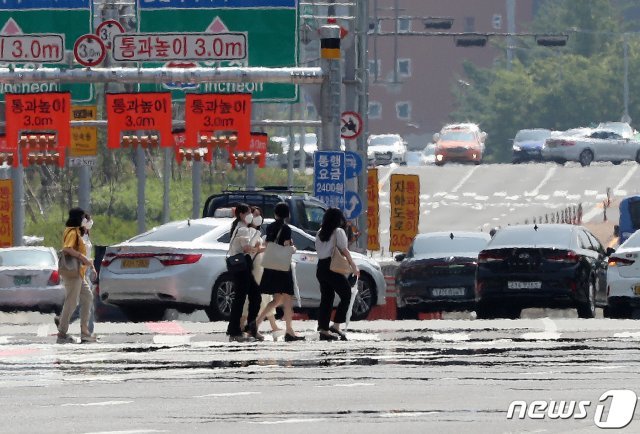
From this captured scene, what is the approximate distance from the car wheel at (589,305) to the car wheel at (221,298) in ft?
15.9

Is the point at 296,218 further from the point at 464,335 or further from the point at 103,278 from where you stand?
the point at 464,335

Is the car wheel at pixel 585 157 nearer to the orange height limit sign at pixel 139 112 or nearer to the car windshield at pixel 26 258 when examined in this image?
the orange height limit sign at pixel 139 112

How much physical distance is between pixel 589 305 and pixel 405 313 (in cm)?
374

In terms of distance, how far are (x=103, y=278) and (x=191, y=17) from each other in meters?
16.2

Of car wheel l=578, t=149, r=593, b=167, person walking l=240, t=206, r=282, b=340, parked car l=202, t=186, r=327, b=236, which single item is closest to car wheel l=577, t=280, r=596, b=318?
parked car l=202, t=186, r=327, b=236

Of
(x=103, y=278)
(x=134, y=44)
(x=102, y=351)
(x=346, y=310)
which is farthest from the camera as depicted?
(x=134, y=44)

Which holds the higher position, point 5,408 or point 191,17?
point 191,17

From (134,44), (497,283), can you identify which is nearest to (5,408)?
(497,283)

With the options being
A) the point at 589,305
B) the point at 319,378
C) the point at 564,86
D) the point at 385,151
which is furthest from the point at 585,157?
the point at 319,378

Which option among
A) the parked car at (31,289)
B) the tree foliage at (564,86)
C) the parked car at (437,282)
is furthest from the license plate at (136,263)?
the tree foliage at (564,86)

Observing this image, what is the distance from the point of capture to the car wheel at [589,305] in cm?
3116

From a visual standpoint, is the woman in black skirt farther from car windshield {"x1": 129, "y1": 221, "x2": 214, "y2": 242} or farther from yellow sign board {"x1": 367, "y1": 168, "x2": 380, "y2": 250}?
yellow sign board {"x1": 367, "y1": 168, "x2": 380, "y2": 250}

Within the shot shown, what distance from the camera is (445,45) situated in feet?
497

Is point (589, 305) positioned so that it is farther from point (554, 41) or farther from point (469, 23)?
point (469, 23)
